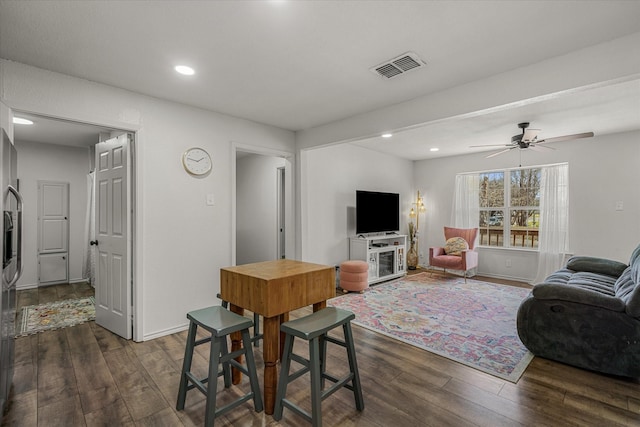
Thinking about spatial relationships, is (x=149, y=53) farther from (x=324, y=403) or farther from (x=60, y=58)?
(x=324, y=403)

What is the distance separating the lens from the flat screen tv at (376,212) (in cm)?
531

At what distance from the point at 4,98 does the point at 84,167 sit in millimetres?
3776

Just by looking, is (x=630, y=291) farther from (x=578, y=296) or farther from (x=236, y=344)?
(x=236, y=344)

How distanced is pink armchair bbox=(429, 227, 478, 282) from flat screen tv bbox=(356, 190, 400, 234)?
904 millimetres

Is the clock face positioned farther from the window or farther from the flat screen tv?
the window

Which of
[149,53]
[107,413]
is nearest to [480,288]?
[107,413]

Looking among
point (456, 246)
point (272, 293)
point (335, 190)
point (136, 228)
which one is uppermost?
point (335, 190)

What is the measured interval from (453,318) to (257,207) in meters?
3.82

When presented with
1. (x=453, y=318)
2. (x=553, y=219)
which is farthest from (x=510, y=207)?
(x=453, y=318)

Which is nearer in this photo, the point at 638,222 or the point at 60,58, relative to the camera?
the point at 60,58

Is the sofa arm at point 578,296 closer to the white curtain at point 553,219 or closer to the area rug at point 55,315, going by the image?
the white curtain at point 553,219

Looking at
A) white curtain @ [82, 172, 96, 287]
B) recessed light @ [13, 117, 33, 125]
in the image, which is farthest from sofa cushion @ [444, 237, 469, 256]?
recessed light @ [13, 117, 33, 125]

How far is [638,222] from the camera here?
14.5ft

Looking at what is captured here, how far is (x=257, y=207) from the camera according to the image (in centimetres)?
580
